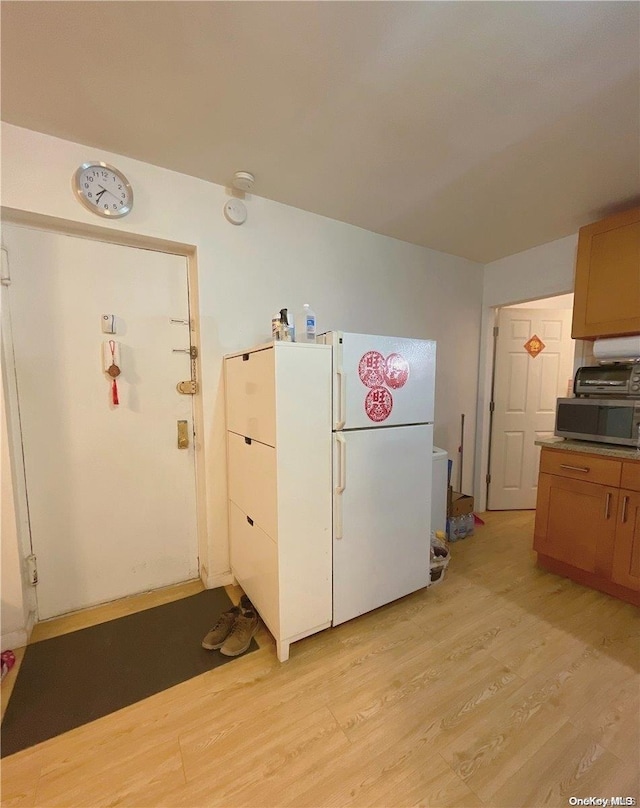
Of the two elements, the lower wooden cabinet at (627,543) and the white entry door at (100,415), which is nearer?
the white entry door at (100,415)

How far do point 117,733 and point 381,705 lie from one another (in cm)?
102

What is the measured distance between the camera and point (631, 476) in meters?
1.81

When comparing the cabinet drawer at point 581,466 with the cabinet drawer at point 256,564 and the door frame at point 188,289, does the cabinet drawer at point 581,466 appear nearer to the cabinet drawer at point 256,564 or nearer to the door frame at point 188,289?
the cabinet drawer at point 256,564

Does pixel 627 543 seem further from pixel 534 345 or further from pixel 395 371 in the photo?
pixel 534 345

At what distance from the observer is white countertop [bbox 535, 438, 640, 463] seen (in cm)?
183

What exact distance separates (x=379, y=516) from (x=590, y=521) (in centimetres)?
142

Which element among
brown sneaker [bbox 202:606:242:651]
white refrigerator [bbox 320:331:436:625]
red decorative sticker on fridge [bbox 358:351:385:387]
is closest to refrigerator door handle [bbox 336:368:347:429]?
white refrigerator [bbox 320:331:436:625]

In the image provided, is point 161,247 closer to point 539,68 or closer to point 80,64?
point 80,64

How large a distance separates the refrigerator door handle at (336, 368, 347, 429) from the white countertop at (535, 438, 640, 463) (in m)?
1.64

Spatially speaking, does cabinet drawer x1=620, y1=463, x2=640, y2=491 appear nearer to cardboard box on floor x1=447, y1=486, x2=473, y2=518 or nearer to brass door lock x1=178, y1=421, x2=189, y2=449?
cardboard box on floor x1=447, y1=486, x2=473, y2=518

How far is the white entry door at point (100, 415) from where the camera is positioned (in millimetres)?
1633

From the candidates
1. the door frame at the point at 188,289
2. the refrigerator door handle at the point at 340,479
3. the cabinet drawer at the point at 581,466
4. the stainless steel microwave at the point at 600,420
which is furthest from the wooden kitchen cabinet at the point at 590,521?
the door frame at the point at 188,289

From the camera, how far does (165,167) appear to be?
175cm

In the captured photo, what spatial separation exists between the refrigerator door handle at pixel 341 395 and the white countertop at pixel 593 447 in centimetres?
164
